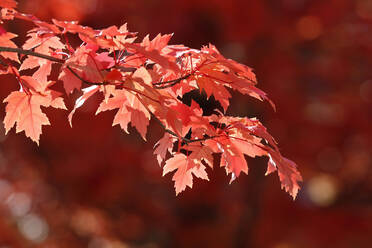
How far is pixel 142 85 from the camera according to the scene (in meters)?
1.04

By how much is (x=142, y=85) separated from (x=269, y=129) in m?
4.43

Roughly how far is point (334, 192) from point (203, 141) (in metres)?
4.95

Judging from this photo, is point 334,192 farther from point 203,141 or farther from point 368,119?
point 203,141

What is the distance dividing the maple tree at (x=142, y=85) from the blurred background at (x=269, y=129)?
146 inches

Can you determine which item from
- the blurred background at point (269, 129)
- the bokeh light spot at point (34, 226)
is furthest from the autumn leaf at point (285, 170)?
the bokeh light spot at point (34, 226)

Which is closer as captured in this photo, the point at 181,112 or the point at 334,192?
the point at 181,112

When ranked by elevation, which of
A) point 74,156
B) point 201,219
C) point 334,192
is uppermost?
point 74,156

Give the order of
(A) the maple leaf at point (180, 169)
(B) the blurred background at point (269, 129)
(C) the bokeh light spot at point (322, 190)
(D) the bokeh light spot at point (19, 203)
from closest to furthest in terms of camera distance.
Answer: (A) the maple leaf at point (180, 169) → (B) the blurred background at point (269, 129) → (C) the bokeh light spot at point (322, 190) → (D) the bokeh light spot at point (19, 203)

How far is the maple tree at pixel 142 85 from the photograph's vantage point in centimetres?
103

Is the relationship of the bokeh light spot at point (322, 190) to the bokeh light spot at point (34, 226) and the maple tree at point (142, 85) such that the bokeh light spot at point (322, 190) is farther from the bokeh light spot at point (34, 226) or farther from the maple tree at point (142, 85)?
the maple tree at point (142, 85)

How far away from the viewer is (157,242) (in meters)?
6.02

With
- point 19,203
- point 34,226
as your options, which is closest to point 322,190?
point 34,226

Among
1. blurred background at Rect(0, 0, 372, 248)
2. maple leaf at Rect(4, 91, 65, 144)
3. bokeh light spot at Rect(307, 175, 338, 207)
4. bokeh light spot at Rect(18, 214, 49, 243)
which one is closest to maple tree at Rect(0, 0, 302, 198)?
maple leaf at Rect(4, 91, 65, 144)

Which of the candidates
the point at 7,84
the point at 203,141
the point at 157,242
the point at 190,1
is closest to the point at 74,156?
the point at 7,84
